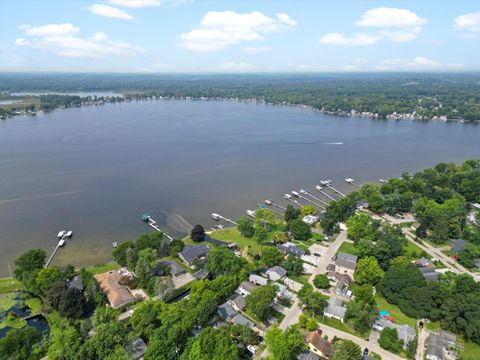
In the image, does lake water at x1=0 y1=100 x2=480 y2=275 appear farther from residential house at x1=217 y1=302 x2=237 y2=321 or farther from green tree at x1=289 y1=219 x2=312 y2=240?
residential house at x1=217 y1=302 x2=237 y2=321

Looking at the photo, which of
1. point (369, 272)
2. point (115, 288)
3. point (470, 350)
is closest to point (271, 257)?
point (369, 272)

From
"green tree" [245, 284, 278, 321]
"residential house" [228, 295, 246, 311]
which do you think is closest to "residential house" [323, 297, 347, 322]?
"green tree" [245, 284, 278, 321]

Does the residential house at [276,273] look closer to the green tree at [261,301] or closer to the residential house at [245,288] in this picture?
the residential house at [245,288]

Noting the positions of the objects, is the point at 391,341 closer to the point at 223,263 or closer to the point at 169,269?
the point at 223,263

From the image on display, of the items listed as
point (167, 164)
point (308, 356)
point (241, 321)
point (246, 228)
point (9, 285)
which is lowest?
point (9, 285)

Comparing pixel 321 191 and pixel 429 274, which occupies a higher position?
pixel 321 191

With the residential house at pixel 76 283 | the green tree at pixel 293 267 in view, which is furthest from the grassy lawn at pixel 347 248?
the residential house at pixel 76 283

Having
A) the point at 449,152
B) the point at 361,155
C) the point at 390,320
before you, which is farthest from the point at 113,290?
the point at 449,152
